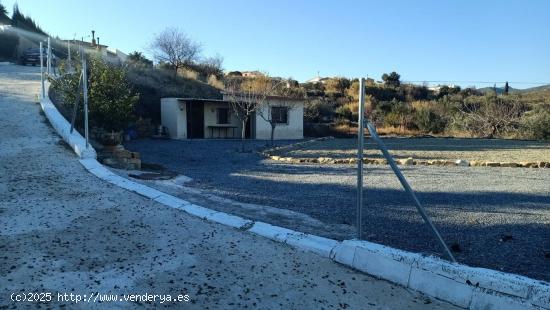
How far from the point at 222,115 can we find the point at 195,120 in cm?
168

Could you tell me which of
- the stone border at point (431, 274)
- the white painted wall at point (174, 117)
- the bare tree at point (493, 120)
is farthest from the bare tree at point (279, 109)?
the stone border at point (431, 274)

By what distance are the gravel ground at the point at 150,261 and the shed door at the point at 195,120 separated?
756 inches

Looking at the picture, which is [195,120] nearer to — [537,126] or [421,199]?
[537,126]

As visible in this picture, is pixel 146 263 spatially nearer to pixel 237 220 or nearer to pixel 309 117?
pixel 237 220

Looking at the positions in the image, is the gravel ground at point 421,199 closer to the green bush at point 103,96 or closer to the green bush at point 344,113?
the green bush at point 103,96

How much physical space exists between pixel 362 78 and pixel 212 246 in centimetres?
205

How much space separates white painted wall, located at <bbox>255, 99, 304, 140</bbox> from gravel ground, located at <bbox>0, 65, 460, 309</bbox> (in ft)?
65.3

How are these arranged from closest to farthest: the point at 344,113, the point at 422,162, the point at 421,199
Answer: the point at 421,199, the point at 422,162, the point at 344,113

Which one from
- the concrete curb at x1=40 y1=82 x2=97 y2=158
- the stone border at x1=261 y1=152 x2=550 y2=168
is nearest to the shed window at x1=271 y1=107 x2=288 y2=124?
the stone border at x1=261 y1=152 x2=550 y2=168

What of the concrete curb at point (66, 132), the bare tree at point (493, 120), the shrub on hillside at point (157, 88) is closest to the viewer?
the concrete curb at point (66, 132)

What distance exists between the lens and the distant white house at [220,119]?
23828 mm

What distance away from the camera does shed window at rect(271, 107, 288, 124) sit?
86.3 feet

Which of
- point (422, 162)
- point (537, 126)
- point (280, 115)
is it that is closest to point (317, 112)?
point (280, 115)

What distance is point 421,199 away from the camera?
727 cm
